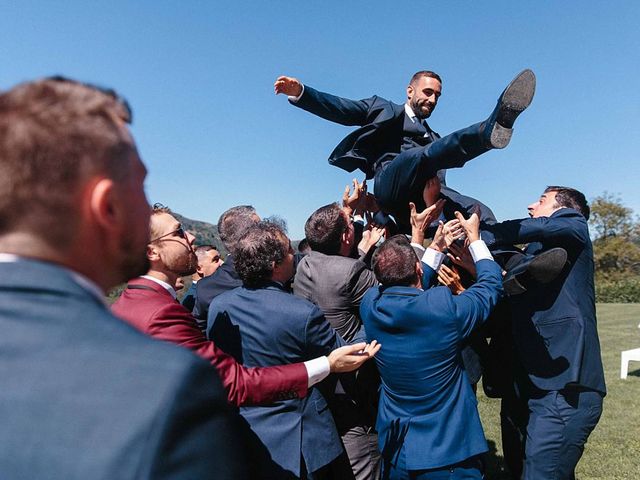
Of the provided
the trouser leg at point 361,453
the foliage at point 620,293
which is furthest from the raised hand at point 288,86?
the foliage at point 620,293

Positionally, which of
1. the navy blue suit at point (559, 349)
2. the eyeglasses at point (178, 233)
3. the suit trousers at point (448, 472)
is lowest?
the suit trousers at point (448, 472)

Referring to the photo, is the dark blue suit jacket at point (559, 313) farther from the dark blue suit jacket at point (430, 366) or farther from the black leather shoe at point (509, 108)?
the black leather shoe at point (509, 108)

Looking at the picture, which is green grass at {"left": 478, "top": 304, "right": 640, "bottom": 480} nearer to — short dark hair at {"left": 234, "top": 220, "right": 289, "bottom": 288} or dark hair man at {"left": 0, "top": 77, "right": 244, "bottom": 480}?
short dark hair at {"left": 234, "top": 220, "right": 289, "bottom": 288}

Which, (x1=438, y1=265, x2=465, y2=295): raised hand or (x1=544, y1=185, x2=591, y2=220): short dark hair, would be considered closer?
(x1=544, y1=185, x2=591, y2=220): short dark hair

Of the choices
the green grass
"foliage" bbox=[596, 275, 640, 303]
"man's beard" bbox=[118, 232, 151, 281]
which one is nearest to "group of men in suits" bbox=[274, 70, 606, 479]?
"man's beard" bbox=[118, 232, 151, 281]

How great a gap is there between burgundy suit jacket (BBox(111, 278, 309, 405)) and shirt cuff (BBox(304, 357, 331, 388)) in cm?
5

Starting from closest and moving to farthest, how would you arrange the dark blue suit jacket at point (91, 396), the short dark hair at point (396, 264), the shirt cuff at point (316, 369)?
the dark blue suit jacket at point (91, 396) < the shirt cuff at point (316, 369) < the short dark hair at point (396, 264)

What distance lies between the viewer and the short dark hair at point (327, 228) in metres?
4.17

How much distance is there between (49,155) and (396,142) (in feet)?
11.5

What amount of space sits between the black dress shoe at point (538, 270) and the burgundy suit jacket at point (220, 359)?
5.55 feet

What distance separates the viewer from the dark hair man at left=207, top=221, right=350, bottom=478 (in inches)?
125

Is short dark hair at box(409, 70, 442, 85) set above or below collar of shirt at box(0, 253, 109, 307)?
above

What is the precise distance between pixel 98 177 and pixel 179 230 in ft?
7.29

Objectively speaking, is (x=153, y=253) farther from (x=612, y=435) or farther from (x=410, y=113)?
(x=612, y=435)
